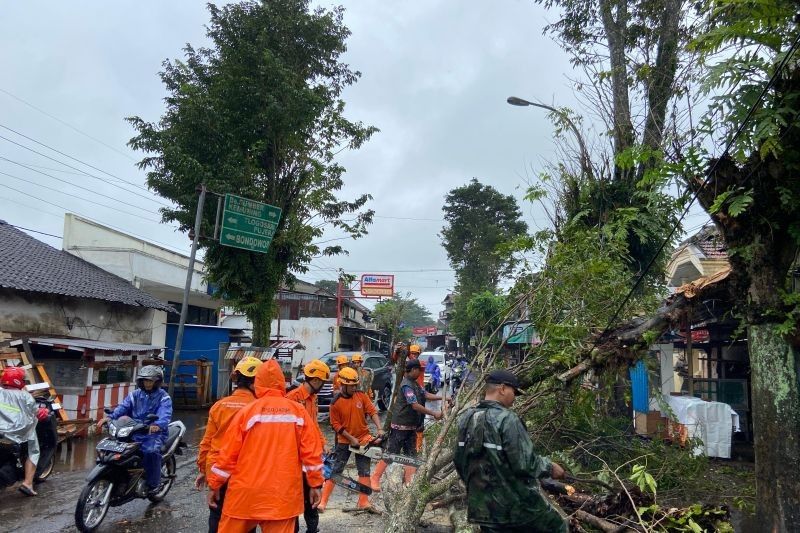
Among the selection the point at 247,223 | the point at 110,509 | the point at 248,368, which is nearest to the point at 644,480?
the point at 248,368

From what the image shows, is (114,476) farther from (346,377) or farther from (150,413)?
(346,377)

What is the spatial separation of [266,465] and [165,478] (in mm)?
3923

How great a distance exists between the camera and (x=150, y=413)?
6102mm

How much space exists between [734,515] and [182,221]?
1558cm

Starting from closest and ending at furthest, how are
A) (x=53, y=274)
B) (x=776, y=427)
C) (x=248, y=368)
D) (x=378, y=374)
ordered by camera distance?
(x=248, y=368)
(x=776, y=427)
(x=53, y=274)
(x=378, y=374)

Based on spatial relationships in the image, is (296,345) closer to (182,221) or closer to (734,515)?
(182,221)

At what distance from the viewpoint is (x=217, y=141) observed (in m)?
16.7

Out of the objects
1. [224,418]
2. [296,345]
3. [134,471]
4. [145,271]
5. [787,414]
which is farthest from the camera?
[296,345]

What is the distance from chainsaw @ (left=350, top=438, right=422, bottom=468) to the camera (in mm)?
5966

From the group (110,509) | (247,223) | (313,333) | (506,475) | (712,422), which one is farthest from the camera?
(313,333)

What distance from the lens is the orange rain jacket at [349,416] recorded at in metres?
6.65

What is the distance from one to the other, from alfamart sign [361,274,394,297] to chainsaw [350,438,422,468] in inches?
1501

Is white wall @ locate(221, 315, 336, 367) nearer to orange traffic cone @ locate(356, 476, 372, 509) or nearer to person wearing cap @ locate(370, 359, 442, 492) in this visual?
person wearing cap @ locate(370, 359, 442, 492)

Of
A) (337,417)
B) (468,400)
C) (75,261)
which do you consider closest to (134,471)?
(337,417)
